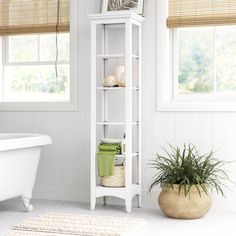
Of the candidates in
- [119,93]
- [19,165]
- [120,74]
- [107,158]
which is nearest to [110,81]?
[120,74]

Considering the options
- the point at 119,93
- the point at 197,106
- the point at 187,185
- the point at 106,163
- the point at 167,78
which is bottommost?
the point at 187,185

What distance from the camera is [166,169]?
463cm

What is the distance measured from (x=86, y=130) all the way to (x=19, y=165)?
3.07 feet

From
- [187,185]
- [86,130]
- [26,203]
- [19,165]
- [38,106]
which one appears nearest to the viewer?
[187,185]

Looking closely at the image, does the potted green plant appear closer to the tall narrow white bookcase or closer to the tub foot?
the tall narrow white bookcase

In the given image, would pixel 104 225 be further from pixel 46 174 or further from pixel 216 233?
pixel 46 174

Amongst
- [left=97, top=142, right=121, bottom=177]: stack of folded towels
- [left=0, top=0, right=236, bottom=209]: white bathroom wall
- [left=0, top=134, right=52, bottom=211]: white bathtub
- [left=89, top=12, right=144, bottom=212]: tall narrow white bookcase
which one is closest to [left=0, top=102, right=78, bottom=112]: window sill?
[left=0, top=0, right=236, bottom=209]: white bathroom wall

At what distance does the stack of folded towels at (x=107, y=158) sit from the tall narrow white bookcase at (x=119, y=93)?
0.08 m

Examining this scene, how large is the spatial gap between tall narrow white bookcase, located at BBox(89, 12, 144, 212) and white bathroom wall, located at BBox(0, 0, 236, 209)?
101 mm

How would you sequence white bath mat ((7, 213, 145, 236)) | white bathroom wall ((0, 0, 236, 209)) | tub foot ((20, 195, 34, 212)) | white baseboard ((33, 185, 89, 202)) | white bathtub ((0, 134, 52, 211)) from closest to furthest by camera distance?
white bath mat ((7, 213, 145, 236)), white bathtub ((0, 134, 52, 211)), tub foot ((20, 195, 34, 212)), white bathroom wall ((0, 0, 236, 209)), white baseboard ((33, 185, 89, 202))

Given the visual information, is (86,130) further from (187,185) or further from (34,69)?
(187,185)

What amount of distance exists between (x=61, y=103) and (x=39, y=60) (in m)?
0.60

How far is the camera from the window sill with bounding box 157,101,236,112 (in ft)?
15.8

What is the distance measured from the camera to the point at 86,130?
5324 mm
